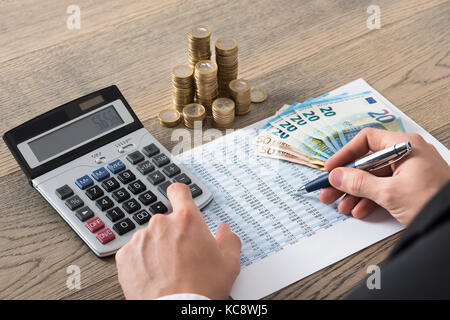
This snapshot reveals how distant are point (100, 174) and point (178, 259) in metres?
0.22

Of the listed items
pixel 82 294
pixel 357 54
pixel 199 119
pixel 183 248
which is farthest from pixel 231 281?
pixel 357 54

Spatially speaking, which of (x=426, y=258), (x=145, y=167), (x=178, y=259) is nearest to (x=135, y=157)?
(x=145, y=167)

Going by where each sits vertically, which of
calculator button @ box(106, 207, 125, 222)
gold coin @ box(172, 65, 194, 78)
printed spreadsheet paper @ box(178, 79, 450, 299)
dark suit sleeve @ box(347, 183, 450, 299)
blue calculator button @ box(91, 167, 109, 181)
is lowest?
printed spreadsheet paper @ box(178, 79, 450, 299)

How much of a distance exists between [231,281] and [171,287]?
87 millimetres

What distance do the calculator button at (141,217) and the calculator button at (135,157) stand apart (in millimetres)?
102

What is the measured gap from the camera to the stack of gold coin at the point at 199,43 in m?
1.01

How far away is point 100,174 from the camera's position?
0.89 m

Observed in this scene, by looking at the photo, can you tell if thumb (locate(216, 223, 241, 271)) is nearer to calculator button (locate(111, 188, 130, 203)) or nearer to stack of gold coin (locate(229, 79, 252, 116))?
calculator button (locate(111, 188, 130, 203))

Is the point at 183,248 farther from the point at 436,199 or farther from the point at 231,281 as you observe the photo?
the point at 436,199

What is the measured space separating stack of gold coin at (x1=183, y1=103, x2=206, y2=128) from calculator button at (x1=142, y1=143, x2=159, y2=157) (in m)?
0.11

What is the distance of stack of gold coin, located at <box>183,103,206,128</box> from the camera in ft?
3.34

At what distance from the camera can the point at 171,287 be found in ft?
2.40

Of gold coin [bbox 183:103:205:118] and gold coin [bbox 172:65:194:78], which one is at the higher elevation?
gold coin [bbox 172:65:194:78]

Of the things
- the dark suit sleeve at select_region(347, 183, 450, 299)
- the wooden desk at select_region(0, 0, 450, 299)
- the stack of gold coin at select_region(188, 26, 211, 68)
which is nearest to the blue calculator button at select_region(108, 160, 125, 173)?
the wooden desk at select_region(0, 0, 450, 299)
